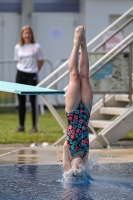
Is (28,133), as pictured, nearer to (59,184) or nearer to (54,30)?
(59,184)

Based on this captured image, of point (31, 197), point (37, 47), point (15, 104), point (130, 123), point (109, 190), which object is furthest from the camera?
point (15, 104)

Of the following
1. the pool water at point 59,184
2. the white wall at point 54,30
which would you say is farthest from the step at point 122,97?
the white wall at point 54,30

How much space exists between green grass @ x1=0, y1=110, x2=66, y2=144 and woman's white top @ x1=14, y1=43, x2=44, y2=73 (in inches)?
48.0

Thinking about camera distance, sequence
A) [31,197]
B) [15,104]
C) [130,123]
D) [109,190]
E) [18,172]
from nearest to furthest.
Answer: [31,197] < [109,190] < [18,172] < [130,123] < [15,104]

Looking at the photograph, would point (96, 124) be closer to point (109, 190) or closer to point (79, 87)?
point (79, 87)

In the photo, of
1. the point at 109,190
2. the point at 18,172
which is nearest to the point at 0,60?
the point at 18,172

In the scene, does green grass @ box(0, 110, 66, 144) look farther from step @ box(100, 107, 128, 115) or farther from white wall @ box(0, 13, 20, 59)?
white wall @ box(0, 13, 20, 59)

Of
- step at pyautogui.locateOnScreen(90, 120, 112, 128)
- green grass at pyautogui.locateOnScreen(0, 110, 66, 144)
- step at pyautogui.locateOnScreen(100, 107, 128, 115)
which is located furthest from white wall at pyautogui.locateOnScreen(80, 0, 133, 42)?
step at pyautogui.locateOnScreen(90, 120, 112, 128)

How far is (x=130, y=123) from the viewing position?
1029 centimetres

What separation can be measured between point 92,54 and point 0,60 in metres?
8.48

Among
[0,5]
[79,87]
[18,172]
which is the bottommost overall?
[18,172]

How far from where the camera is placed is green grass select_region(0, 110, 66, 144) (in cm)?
1119

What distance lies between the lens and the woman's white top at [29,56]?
12.7 m

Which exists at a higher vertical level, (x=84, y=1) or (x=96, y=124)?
(x=84, y=1)
